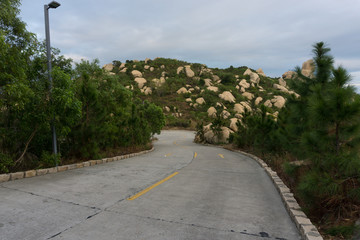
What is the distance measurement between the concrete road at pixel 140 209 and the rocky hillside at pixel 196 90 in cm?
4280

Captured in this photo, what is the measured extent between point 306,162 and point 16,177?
8617mm

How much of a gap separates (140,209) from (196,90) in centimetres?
7549

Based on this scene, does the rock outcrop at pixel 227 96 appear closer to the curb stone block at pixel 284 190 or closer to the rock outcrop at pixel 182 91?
the rock outcrop at pixel 182 91

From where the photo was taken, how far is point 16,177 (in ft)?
24.6

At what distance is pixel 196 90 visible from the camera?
79250 mm

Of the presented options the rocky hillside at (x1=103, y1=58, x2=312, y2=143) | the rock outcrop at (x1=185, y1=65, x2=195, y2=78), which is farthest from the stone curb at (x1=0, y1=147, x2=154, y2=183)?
the rock outcrop at (x1=185, y1=65, x2=195, y2=78)

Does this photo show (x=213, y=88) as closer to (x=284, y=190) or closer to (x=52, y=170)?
(x=52, y=170)

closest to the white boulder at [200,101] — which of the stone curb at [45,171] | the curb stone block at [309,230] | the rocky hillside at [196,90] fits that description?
the rocky hillside at [196,90]

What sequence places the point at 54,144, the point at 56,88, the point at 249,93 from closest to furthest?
the point at 56,88, the point at 54,144, the point at 249,93

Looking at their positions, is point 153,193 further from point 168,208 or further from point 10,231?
point 10,231

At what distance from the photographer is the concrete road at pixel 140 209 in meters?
3.89

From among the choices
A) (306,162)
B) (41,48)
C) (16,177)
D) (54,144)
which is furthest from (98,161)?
(306,162)

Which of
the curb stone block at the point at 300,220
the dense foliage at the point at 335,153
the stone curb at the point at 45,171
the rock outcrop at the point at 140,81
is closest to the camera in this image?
the curb stone block at the point at 300,220

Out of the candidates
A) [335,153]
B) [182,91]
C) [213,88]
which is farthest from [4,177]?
[213,88]
